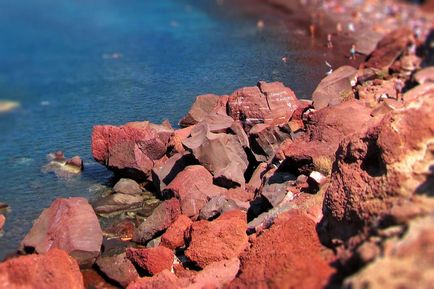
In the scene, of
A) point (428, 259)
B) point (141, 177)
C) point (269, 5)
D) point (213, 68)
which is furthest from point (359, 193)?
point (269, 5)

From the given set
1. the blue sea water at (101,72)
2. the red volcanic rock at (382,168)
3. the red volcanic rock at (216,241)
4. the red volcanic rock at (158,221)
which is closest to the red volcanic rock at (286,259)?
the red volcanic rock at (382,168)

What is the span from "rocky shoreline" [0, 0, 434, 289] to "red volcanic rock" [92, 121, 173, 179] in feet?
0.15

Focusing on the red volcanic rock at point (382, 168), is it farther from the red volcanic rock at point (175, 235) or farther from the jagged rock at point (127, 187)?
the jagged rock at point (127, 187)

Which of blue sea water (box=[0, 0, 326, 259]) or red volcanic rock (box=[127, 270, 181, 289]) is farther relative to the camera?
blue sea water (box=[0, 0, 326, 259])

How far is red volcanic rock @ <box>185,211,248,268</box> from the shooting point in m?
15.7

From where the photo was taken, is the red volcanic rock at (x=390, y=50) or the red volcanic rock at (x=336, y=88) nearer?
the red volcanic rock at (x=336, y=88)

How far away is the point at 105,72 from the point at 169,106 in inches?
383

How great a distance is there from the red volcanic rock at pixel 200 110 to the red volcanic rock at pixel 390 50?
10094mm

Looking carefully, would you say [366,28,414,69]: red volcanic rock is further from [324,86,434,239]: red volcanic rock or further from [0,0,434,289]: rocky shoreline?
[324,86,434,239]: red volcanic rock

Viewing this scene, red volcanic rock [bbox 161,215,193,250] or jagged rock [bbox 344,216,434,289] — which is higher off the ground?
jagged rock [bbox 344,216,434,289]

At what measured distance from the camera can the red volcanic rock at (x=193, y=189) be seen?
18.8 meters

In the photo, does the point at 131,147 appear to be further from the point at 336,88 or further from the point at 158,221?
the point at 336,88

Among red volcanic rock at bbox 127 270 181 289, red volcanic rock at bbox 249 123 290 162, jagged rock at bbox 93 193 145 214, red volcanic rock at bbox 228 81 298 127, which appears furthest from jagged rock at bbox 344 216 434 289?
red volcanic rock at bbox 228 81 298 127

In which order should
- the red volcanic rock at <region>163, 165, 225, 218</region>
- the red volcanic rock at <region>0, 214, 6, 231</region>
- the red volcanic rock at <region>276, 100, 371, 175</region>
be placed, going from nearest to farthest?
the red volcanic rock at <region>276, 100, 371, 175</region> → the red volcanic rock at <region>163, 165, 225, 218</region> → the red volcanic rock at <region>0, 214, 6, 231</region>
